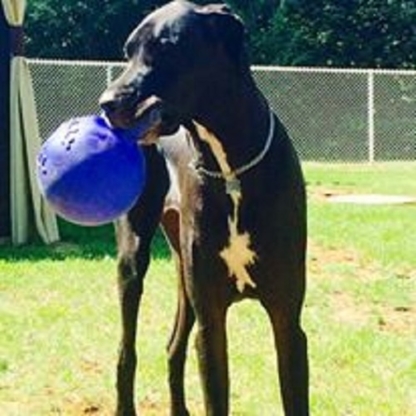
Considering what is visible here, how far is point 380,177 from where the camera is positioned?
16328mm

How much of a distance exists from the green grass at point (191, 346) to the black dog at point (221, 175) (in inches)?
45.0

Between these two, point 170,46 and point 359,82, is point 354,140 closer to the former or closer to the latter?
point 359,82

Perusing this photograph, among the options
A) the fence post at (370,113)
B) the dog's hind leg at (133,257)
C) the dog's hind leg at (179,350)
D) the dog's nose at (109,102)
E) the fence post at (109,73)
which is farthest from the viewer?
the fence post at (370,113)

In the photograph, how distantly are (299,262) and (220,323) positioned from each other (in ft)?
1.17

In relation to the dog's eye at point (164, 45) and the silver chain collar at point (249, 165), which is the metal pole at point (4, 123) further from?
the dog's eye at point (164, 45)

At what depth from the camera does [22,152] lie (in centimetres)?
998

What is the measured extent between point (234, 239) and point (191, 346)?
7.43 ft

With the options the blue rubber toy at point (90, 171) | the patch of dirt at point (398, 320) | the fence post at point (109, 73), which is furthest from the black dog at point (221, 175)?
the fence post at point (109, 73)

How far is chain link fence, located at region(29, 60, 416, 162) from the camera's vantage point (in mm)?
19438

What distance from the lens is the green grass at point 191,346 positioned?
526 cm

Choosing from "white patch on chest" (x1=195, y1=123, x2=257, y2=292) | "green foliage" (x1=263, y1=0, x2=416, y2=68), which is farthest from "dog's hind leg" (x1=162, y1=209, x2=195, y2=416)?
"green foliage" (x1=263, y1=0, x2=416, y2=68)

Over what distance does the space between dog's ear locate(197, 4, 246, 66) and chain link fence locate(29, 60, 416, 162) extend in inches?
616

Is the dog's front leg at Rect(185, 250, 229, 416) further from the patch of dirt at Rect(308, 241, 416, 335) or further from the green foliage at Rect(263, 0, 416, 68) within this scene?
the green foliage at Rect(263, 0, 416, 68)

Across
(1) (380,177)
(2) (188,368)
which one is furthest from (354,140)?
(2) (188,368)
